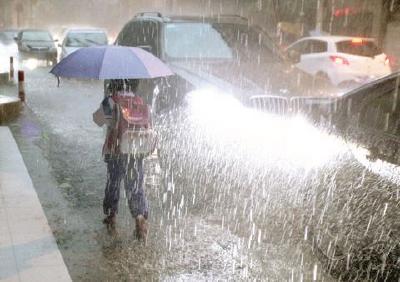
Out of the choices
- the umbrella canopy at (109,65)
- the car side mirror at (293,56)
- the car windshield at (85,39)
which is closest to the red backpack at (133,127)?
the umbrella canopy at (109,65)

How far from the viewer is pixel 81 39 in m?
19.9

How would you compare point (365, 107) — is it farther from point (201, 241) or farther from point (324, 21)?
point (324, 21)

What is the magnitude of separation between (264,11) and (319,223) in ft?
78.6

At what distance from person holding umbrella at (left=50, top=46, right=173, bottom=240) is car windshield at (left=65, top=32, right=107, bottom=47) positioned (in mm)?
15322

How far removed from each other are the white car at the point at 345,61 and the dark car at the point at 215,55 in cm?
574

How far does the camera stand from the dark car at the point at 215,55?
21.5 ft

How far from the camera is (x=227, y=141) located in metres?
5.79

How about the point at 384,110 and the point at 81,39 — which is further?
the point at 81,39

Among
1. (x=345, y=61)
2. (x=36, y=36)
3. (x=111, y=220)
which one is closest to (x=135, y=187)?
(x=111, y=220)

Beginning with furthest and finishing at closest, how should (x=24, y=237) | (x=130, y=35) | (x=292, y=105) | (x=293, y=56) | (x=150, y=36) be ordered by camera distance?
(x=130, y=35), (x=293, y=56), (x=150, y=36), (x=292, y=105), (x=24, y=237)

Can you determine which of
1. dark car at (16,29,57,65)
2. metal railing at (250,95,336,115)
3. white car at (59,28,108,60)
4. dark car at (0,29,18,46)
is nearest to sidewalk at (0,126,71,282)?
metal railing at (250,95,336,115)

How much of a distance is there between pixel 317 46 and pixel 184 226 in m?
10.9

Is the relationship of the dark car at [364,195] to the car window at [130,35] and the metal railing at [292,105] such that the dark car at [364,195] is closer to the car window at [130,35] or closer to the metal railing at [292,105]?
the metal railing at [292,105]

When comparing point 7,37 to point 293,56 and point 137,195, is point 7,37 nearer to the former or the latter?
point 293,56
